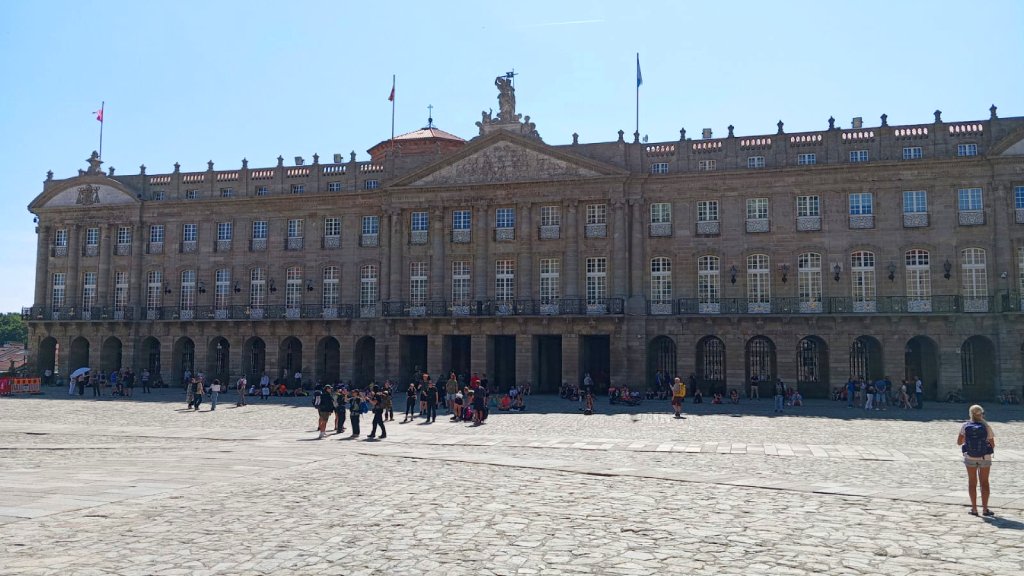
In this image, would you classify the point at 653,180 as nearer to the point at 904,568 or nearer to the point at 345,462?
the point at 345,462

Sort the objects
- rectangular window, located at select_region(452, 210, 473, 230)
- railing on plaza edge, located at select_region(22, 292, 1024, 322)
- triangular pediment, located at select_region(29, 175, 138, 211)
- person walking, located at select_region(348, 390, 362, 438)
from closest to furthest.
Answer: person walking, located at select_region(348, 390, 362, 438)
railing on plaza edge, located at select_region(22, 292, 1024, 322)
rectangular window, located at select_region(452, 210, 473, 230)
triangular pediment, located at select_region(29, 175, 138, 211)

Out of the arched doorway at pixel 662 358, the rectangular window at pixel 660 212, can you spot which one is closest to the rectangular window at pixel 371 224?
the rectangular window at pixel 660 212

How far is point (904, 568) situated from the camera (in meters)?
9.20

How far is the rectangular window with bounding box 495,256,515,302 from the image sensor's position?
47125 millimetres

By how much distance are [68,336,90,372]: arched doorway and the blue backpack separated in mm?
55439

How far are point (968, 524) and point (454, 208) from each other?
3917 cm

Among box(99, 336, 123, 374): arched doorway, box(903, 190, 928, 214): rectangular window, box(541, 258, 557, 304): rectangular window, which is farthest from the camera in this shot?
box(99, 336, 123, 374): arched doorway

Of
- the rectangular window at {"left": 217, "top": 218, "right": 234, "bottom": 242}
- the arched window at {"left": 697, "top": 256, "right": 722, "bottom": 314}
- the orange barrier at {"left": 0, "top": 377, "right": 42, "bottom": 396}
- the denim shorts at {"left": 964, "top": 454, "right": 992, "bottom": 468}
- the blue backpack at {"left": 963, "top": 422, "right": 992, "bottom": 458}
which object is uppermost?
the rectangular window at {"left": 217, "top": 218, "right": 234, "bottom": 242}

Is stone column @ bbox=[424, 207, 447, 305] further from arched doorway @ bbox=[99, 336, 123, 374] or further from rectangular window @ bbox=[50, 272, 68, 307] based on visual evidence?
rectangular window @ bbox=[50, 272, 68, 307]

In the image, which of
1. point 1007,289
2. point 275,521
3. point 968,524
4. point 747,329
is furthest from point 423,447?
point 1007,289

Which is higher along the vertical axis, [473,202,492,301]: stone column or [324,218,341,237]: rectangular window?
[324,218,341,237]: rectangular window


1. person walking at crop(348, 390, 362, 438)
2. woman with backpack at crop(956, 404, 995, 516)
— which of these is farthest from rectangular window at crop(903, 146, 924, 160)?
woman with backpack at crop(956, 404, 995, 516)

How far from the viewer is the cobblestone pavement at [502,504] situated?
31.3 feet

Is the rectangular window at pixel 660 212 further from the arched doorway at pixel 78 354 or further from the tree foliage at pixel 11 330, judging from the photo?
the tree foliage at pixel 11 330
